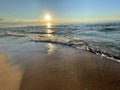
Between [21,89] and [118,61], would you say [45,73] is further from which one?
[118,61]

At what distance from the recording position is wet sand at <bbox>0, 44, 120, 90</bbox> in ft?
11.9

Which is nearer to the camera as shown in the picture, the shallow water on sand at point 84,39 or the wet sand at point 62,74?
the wet sand at point 62,74

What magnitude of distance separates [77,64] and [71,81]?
1.51 meters

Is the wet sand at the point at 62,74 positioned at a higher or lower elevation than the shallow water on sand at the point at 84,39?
higher

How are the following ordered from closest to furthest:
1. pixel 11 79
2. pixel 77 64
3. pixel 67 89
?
1. pixel 67 89
2. pixel 11 79
3. pixel 77 64

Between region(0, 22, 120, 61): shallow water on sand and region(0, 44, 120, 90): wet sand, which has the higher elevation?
region(0, 44, 120, 90): wet sand

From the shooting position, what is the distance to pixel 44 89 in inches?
138

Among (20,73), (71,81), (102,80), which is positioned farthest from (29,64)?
(102,80)

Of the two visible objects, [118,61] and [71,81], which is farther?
[118,61]

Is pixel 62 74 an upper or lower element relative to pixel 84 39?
upper

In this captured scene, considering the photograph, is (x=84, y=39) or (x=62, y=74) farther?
(x=84, y=39)

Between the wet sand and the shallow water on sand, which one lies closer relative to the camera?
the wet sand

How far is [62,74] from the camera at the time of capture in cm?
438

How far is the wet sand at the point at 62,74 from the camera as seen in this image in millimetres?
3638
